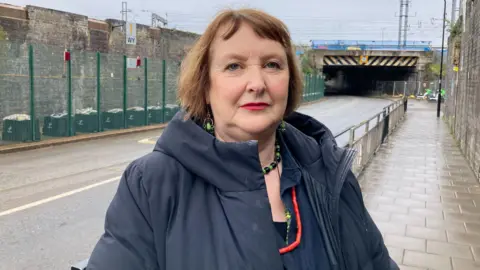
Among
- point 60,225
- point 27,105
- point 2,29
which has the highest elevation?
point 2,29

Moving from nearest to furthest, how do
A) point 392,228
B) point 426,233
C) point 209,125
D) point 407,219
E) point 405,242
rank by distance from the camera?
point 209,125 → point 405,242 → point 426,233 → point 392,228 → point 407,219

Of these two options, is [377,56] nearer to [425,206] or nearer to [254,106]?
[425,206]

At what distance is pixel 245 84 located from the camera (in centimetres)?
163

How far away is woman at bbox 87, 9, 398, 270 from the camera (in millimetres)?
1419

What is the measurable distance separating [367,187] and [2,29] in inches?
502

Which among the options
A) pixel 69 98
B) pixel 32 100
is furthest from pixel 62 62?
pixel 32 100

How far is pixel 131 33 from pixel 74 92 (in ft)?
24.2

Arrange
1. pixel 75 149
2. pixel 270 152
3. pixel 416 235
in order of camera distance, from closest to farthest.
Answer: pixel 270 152, pixel 416 235, pixel 75 149

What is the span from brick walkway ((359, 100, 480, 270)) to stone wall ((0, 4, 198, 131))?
23.7 feet

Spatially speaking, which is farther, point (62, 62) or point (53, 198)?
point (62, 62)

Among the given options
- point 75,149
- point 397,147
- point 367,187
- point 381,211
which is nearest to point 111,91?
point 75,149

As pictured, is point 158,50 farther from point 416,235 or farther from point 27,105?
point 416,235

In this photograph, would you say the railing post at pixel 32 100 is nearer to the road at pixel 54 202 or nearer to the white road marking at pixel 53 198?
the road at pixel 54 202

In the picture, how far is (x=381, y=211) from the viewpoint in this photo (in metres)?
6.71
